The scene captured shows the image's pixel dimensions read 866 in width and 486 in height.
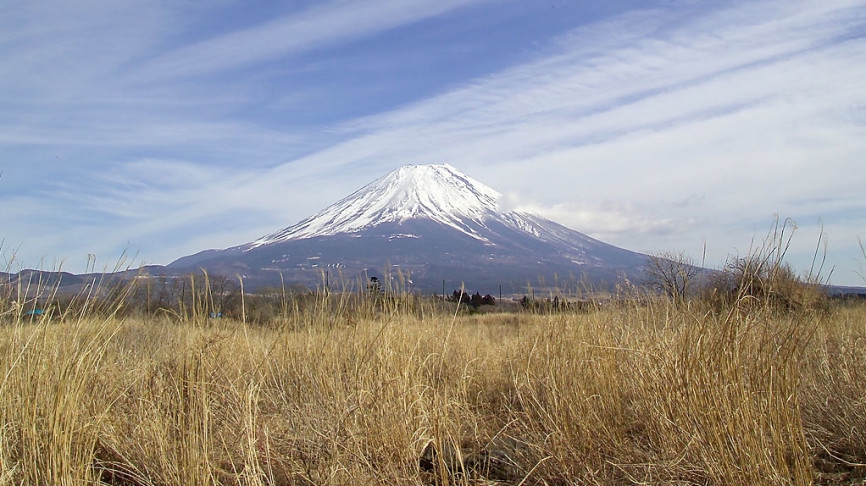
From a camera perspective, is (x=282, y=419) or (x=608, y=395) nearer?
(x=608, y=395)

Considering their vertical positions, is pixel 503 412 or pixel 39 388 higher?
pixel 39 388

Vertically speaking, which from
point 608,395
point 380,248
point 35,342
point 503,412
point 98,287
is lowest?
point 503,412

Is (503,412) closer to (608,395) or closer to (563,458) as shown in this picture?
(608,395)

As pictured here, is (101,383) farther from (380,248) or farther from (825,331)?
(380,248)

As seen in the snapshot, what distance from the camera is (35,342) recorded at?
4.23 meters

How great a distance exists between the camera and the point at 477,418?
5824 millimetres

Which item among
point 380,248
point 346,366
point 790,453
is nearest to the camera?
point 790,453

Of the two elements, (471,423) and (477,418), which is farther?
(477,418)

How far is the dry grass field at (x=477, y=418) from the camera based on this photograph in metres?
3.52

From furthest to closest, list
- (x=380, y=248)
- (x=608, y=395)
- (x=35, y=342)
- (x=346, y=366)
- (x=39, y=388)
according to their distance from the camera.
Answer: (x=380, y=248), (x=346, y=366), (x=608, y=395), (x=35, y=342), (x=39, y=388)

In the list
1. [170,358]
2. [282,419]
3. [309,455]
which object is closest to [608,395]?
[309,455]

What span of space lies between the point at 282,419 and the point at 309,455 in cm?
96

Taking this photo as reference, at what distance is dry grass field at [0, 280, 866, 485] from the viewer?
352cm

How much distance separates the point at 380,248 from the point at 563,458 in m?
179
